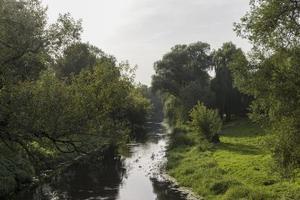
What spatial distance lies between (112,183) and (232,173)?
43.3ft

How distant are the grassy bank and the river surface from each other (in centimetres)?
237

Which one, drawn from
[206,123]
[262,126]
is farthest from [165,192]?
[206,123]

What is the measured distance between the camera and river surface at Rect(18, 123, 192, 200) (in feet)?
131

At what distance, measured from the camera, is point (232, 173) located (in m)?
41.6

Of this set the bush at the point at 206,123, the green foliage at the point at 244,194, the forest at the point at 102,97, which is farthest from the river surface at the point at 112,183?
the bush at the point at 206,123

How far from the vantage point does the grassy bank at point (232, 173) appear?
107 ft

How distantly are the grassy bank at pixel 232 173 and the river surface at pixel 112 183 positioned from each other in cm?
237

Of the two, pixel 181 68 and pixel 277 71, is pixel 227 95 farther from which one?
pixel 277 71

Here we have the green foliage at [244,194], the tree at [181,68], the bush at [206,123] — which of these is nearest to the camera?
the green foliage at [244,194]

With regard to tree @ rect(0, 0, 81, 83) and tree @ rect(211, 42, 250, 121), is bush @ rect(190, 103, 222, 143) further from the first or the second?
tree @ rect(0, 0, 81, 83)

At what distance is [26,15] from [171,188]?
26210 millimetres

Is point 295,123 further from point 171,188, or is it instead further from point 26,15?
point 171,188

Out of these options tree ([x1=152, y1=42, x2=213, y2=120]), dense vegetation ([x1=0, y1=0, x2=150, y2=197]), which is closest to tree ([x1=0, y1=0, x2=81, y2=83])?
dense vegetation ([x1=0, y1=0, x2=150, y2=197])

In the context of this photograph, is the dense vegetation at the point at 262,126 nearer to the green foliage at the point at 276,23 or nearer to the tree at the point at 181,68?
the green foliage at the point at 276,23
